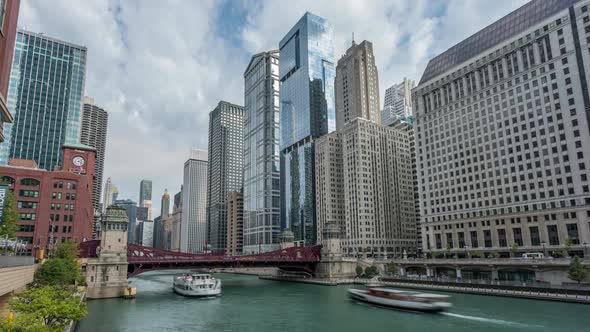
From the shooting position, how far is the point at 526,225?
115 meters

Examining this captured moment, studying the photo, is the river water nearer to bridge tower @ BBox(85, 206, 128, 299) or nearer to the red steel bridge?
bridge tower @ BBox(85, 206, 128, 299)

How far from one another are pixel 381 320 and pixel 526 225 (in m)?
78.3

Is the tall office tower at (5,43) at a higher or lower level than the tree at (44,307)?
higher

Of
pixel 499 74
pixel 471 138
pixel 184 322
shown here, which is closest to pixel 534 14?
pixel 499 74

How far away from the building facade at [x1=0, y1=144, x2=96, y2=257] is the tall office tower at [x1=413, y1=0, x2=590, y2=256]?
375 ft

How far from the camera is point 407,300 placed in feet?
213

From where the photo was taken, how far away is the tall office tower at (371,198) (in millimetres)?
177750

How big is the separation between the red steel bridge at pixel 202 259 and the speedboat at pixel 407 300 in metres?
47.6

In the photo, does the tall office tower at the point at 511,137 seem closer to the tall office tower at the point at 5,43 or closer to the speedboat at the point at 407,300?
the speedboat at the point at 407,300

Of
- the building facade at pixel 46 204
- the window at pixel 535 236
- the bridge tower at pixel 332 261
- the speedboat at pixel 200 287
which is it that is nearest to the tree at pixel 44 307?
the speedboat at pixel 200 287

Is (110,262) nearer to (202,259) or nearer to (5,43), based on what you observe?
(202,259)

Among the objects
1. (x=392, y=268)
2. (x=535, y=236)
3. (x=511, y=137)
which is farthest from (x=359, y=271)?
(x=511, y=137)

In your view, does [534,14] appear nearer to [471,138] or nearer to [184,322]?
[471,138]

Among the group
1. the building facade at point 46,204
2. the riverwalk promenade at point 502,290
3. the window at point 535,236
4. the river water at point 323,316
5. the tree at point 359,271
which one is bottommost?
the river water at point 323,316
